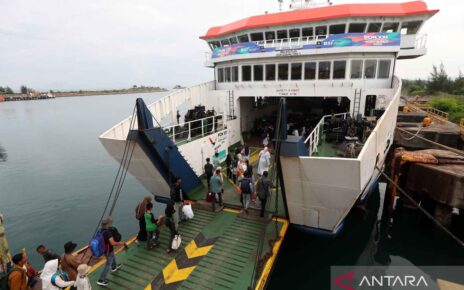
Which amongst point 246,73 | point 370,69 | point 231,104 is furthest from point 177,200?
point 370,69

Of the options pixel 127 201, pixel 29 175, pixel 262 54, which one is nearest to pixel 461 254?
pixel 262 54

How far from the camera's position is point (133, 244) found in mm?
6988

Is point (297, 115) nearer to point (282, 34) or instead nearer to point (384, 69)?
point (282, 34)

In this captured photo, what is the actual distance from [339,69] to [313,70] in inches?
45.1

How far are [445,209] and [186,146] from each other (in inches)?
371

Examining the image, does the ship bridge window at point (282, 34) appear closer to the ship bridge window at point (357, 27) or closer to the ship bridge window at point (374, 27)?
the ship bridge window at point (357, 27)

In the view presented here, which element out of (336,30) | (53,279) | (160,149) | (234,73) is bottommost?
(53,279)

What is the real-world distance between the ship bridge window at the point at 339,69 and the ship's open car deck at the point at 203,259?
784 cm

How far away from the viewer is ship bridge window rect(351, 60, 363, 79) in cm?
1167

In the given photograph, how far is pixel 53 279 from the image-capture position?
4598 millimetres

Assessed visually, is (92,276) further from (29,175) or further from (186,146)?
(29,175)

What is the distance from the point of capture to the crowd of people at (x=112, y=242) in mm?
4732

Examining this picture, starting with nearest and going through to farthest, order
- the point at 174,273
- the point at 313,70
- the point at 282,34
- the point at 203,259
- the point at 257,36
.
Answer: the point at 174,273
the point at 203,259
the point at 313,70
the point at 282,34
the point at 257,36

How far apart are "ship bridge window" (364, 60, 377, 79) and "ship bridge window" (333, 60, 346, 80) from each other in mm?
933
